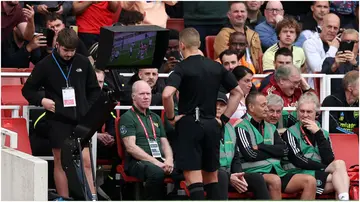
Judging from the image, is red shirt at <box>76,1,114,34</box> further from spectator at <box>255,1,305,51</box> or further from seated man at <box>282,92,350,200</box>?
seated man at <box>282,92,350,200</box>

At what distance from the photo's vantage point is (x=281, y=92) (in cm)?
1221

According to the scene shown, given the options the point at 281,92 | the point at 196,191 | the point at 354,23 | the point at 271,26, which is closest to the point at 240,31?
the point at 271,26

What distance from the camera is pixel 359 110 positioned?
40.2ft

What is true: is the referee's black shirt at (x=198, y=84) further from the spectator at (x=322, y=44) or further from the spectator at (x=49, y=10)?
the spectator at (x=49, y=10)

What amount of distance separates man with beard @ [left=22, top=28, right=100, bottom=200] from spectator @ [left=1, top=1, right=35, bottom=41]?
1660 mm

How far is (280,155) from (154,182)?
1425 mm

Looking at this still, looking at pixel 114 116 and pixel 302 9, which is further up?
pixel 302 9

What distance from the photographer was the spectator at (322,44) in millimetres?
13609

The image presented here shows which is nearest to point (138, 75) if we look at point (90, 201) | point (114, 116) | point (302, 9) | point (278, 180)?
point (114, 116)

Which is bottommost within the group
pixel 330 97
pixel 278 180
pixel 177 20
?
pixel 278 180

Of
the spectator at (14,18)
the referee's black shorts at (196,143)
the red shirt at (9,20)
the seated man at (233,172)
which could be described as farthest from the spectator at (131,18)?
the referee's black shorts at (196,143)

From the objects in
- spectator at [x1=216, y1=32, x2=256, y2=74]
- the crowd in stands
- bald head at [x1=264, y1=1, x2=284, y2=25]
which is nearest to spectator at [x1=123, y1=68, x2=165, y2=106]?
the crowd in stands

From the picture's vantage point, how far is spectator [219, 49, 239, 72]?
1244cm

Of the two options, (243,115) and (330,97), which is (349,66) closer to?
(330,97)
